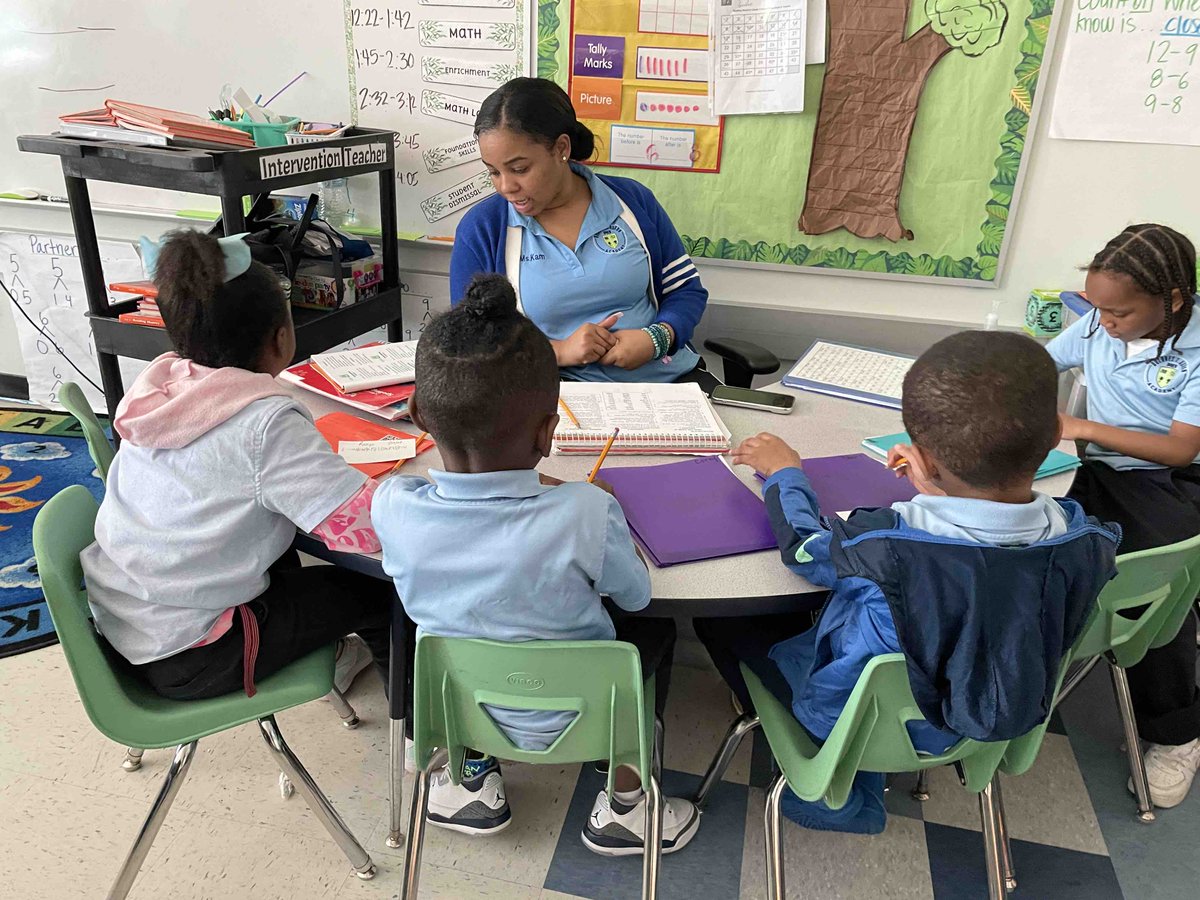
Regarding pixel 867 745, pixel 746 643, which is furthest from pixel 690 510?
pixel 867 745

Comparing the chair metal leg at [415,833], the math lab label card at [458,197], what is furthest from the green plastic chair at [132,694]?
the math lab label card at [458,197]

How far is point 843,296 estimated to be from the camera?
2496mm

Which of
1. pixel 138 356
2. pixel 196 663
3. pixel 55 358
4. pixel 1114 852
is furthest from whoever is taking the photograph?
pixel 55 358

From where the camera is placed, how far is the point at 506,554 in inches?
42.2

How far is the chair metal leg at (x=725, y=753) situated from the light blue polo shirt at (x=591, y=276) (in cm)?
83

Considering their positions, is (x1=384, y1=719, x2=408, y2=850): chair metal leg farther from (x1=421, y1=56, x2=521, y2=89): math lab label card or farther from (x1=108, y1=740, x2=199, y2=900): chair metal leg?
(x1=421, y1=56, x2=521, y2=89): math lab label card

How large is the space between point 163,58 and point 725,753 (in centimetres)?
262

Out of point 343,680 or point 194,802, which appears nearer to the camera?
point 194,802

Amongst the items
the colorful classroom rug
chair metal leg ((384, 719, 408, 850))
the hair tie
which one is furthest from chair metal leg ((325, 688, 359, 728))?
the hair tie

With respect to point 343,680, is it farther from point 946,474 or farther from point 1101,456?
point 1101,456

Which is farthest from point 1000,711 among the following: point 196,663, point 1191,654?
point 196,663

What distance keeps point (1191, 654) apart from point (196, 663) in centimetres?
183

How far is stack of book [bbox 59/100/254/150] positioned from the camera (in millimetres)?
2062

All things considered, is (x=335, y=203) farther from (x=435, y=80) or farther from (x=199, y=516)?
(x=199, y=516)
